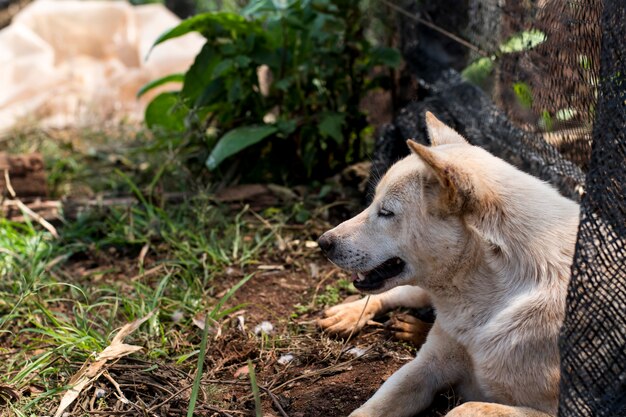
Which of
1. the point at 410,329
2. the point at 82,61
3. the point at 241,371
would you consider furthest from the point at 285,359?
the point at 82,61

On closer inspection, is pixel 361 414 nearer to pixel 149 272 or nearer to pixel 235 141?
pixel 149 272

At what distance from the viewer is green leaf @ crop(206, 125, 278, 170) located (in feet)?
16.1

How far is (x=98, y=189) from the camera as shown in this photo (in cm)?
581

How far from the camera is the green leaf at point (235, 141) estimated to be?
489 cm

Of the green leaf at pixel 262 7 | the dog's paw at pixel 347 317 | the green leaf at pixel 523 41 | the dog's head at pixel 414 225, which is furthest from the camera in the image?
the green leaf at pixel 262 7

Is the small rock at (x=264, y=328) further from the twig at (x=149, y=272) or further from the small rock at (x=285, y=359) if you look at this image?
the twig at (x=149, y=272)

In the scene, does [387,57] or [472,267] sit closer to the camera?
[472,267]

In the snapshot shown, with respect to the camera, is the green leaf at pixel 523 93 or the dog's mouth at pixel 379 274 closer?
the dog's mouth at pixel 379 274

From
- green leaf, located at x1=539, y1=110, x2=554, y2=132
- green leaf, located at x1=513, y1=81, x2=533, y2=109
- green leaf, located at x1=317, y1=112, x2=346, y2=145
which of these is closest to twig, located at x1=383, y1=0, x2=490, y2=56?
green leaf, located at x1=513, y1=81, x2=533, y2=109

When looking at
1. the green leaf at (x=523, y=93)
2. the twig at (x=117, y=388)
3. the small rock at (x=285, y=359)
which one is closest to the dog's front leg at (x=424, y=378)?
the small rock at (x=285, y=359)

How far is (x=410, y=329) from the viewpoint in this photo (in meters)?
3.44

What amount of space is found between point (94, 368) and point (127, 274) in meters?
1.51

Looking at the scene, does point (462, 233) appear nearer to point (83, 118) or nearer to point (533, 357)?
point (533, 357)

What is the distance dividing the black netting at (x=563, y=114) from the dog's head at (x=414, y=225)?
468 mm
